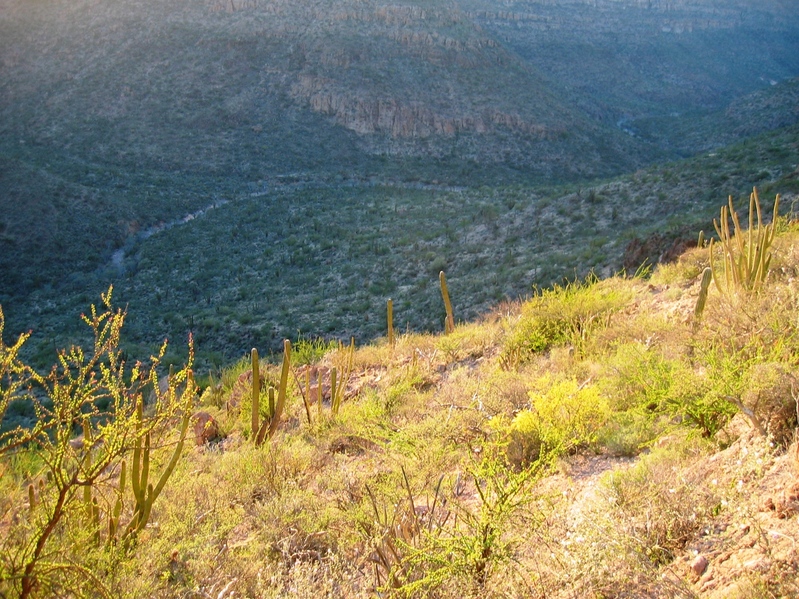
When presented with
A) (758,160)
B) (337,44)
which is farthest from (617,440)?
(337,44)

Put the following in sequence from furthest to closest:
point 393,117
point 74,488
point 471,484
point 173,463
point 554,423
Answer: point 393,117 < point 554,423 < point 471,484 < point 173,463 < point 74,488

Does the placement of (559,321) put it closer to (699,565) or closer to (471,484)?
(471,484)

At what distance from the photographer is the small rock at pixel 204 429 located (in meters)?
6.15

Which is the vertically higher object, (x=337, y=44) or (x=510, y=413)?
(x=337, y=44)

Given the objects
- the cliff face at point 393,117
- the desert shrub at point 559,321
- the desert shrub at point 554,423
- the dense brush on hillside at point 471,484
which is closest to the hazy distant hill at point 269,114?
the cliff face at point 393,117

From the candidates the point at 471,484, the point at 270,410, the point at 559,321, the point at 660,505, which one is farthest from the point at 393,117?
the point at 660,505

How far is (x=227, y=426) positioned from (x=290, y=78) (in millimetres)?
44495

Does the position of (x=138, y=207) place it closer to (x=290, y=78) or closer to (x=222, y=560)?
(x=290, y=78)

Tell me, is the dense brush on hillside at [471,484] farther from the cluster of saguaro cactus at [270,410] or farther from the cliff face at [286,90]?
the cliff face at [286,90]

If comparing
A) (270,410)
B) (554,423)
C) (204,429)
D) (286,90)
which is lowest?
(204,429)

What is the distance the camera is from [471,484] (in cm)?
398

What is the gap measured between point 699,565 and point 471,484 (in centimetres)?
172

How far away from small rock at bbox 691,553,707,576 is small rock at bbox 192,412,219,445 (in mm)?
4855

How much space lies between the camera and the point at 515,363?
6.29 m
